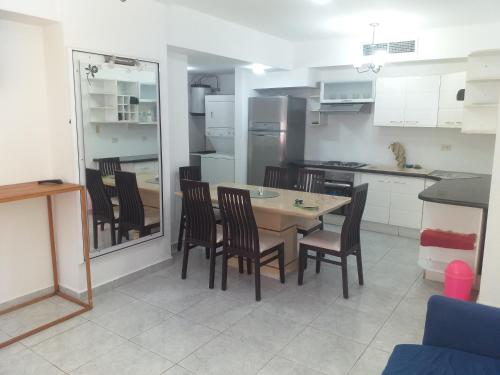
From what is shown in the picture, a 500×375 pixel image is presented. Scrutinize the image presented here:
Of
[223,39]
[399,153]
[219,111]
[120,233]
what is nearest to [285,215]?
[120,233]

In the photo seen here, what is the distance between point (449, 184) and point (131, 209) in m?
3.18

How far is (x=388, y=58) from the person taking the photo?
16.5 ft

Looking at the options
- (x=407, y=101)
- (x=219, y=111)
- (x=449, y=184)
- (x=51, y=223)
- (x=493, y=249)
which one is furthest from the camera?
(x=219, y=111)

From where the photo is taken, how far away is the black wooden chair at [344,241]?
10.8ft

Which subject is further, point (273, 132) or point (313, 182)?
point (273, 132)

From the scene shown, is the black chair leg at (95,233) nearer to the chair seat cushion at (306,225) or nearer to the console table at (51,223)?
the console table at (51,223)

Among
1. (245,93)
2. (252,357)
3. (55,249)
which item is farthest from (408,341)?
(245,93)

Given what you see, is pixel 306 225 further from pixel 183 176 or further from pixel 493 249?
pixel 493 249

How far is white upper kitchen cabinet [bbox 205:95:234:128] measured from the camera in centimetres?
652

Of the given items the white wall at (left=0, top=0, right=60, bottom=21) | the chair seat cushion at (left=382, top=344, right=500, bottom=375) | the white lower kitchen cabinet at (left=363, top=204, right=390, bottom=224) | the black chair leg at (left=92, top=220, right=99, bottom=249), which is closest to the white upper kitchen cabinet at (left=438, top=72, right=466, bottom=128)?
the white lower kitchen cabinet at (left=363, top=204, right=390, bottom=224)

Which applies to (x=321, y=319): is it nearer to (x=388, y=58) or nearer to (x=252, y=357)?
(x=252, y=357)

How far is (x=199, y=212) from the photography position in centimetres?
356

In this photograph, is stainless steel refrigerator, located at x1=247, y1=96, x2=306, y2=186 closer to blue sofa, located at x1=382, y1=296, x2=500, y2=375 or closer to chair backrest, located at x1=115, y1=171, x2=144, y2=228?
chair backrest, located at x1=115, y1=171, x2=144, y2=228

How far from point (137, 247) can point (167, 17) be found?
226 centimetres
